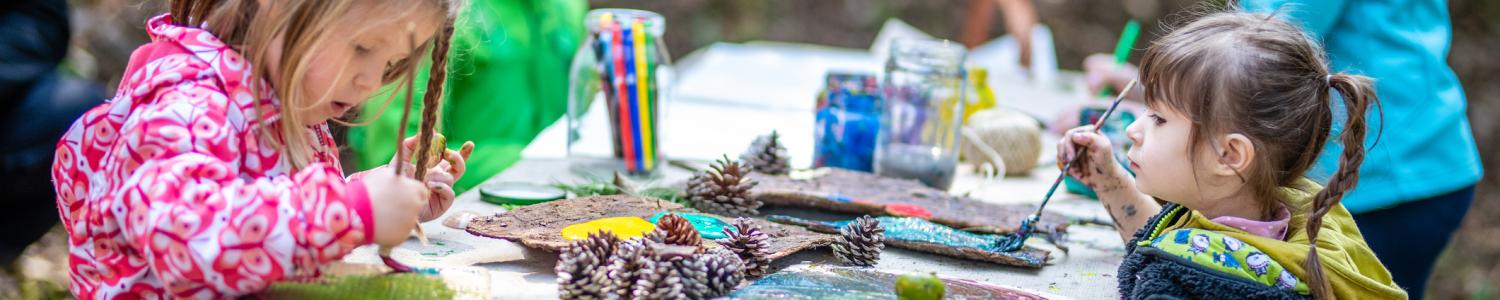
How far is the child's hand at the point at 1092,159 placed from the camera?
144 cm

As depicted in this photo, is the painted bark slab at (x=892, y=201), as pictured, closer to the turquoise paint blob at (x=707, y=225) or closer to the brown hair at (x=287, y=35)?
the turquoise paint blob at (x=707, y=225)

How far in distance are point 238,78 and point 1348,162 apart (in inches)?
38.0

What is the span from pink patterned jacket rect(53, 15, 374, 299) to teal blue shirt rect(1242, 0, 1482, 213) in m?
1.33

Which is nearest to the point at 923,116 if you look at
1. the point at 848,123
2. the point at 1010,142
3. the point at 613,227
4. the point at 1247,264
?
the point at 848,123

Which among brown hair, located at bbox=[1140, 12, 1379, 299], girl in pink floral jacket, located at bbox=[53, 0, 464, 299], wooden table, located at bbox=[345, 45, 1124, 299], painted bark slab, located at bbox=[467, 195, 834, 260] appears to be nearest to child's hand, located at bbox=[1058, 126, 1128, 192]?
wooden table, located at bbox=[345, 45, 1124, 299]

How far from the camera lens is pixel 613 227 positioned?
4.39ft

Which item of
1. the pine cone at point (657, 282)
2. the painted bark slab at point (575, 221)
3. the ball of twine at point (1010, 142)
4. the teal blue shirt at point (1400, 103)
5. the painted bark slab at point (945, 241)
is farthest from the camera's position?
the ball of twine at point (1010, 142)

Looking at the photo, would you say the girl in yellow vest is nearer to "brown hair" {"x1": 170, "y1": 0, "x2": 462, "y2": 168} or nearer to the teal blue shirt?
the teal blue shirt

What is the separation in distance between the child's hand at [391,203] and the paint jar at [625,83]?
95cm

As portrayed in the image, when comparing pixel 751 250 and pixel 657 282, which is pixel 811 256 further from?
pixel 657 282

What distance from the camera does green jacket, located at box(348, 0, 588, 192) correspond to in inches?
85.1

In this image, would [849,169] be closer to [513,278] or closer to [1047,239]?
[1047,239]

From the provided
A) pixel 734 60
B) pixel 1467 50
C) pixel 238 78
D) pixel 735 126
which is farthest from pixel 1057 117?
pixel 1467 50

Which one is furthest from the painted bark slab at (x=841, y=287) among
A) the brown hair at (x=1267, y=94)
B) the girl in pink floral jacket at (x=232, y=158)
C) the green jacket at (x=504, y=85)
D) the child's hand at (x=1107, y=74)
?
the child's hand at (x=1107, y=74)
